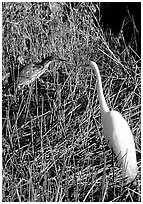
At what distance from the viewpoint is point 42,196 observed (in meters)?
1.71

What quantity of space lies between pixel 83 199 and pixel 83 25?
1624 mm

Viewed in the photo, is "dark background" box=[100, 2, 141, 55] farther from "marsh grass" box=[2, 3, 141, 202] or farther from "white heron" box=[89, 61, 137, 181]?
"white heron" box=[89, 61, 137, 181]

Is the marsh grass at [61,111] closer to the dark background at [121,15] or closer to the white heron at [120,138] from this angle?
the white heron at [120,138]

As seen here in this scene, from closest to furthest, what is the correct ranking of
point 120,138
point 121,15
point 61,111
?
point 120,138 → point 61,111 → point 121,15

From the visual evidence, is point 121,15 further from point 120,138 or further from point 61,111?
point 120,138

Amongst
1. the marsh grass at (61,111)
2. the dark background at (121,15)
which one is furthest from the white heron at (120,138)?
the dark background at (121,15)

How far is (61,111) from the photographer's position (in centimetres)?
241

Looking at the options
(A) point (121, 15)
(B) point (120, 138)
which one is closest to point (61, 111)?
(B) point (120, 138)

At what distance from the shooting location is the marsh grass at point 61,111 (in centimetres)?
191

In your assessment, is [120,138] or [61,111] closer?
[120,138]

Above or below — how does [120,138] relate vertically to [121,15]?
below

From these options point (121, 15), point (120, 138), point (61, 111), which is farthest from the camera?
point (121, 15)

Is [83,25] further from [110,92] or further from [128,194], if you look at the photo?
[128,194]

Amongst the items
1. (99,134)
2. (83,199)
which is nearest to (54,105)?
(99,134)
